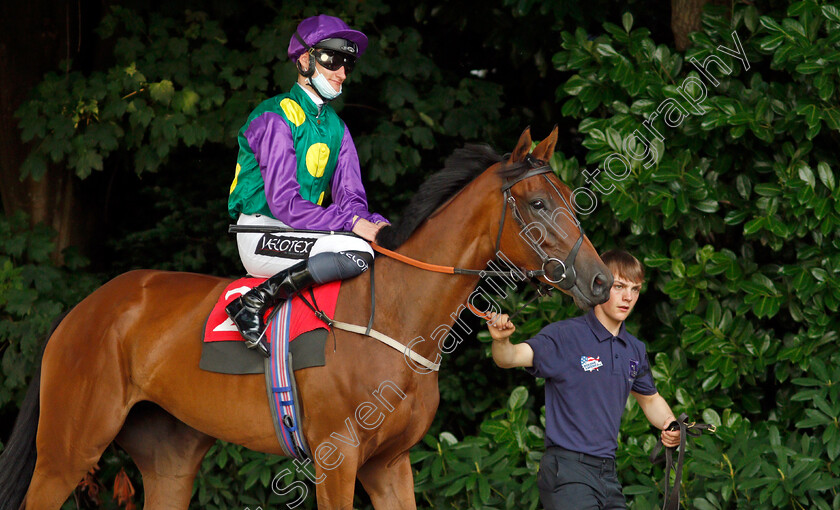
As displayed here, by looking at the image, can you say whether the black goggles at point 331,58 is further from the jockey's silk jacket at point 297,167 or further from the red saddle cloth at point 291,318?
the red saddle cloth at point 291,318

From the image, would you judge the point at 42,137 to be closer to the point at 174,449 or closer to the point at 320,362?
the point at 174,449

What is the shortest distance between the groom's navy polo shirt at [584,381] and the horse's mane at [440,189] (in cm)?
66

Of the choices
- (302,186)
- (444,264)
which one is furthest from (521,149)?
(302,186)

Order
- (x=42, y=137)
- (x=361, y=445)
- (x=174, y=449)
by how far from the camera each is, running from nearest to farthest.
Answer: (x=361, y=445), (x=174, y=449), (x=42, y=137)

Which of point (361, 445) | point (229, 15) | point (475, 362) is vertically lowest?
point (475, 362)

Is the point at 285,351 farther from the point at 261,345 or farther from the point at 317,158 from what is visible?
the point at 317,158

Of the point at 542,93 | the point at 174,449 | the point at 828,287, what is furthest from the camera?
the point at 542,93

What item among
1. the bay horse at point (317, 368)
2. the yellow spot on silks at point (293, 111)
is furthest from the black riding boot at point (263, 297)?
the yellow spot on silks at point (293, 111)

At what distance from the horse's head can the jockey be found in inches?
23.3

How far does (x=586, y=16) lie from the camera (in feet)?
18.2

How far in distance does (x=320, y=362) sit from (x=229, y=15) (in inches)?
138

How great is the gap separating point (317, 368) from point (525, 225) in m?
0.96

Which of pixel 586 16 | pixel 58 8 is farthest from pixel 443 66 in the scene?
pixel 58 8

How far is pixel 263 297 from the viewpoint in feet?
10.6
